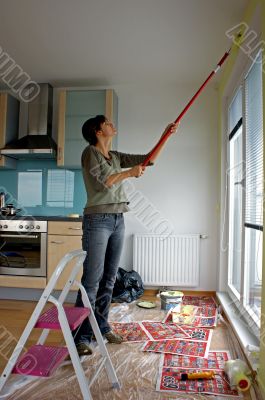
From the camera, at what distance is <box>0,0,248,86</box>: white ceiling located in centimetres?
228

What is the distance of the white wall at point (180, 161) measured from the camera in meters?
3.56

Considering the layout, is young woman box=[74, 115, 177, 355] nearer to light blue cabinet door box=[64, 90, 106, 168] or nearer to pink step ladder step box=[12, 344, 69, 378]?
pink step ladder step box=[12, 344, 69, 378]

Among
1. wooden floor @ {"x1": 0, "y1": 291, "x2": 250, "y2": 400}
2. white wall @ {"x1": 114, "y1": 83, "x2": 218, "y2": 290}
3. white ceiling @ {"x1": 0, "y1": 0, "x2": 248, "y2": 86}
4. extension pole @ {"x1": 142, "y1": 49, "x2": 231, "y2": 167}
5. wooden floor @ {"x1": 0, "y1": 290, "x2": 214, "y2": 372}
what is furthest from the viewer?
white wall @ {"x1": 114, "y1": 83, "x2": 218, "y2": 290}

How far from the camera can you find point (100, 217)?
75.9 inches

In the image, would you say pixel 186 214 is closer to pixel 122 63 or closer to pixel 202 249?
pixel 202 249

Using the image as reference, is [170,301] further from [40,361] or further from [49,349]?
[40,361]

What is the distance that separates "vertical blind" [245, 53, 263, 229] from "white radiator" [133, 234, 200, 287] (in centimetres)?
121

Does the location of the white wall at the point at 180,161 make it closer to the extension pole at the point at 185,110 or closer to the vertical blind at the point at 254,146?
the vertical blind at the point at 254,146

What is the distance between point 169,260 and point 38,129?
77.6 inches

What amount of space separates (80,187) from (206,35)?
1.98m

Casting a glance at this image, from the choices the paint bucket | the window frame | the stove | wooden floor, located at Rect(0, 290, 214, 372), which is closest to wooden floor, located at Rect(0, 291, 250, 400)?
wooden floor, located at Rect(0, 290, 214, 372)

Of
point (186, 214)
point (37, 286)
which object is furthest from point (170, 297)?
point (37, 286)

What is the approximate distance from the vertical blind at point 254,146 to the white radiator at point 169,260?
3.97 feet

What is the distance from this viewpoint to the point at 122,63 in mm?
3162
